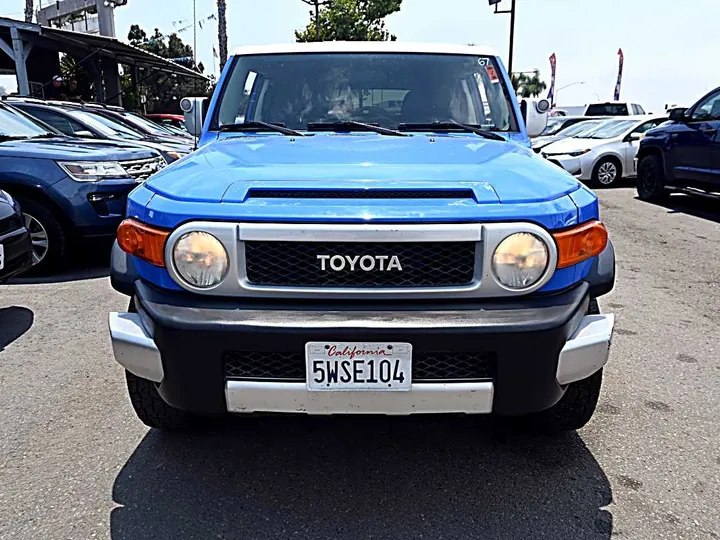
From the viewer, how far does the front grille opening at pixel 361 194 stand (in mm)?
2123

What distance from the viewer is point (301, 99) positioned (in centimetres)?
346

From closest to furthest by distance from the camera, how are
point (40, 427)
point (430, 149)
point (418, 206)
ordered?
point (418, 206), point (430, 149), point (40, 427)

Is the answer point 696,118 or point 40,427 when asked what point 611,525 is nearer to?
point 40,427

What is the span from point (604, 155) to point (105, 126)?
8.74m

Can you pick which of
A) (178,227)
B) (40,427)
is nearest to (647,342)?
(178,227)

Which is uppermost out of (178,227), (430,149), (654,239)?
(430,149)

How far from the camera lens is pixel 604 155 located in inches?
469

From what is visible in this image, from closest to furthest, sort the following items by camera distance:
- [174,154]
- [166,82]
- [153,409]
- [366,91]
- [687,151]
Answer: [153,409], [366,91], [174,154], [687,151], [166,82]

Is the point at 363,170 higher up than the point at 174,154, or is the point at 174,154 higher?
the point at 363,170

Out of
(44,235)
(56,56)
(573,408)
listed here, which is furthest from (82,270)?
(56,56)

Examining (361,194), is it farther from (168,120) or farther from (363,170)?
(168,120)

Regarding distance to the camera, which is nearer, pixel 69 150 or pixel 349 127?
pixel 349 127

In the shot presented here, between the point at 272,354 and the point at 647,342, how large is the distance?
2.86 metres

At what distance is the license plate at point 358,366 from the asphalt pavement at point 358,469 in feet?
1.78
